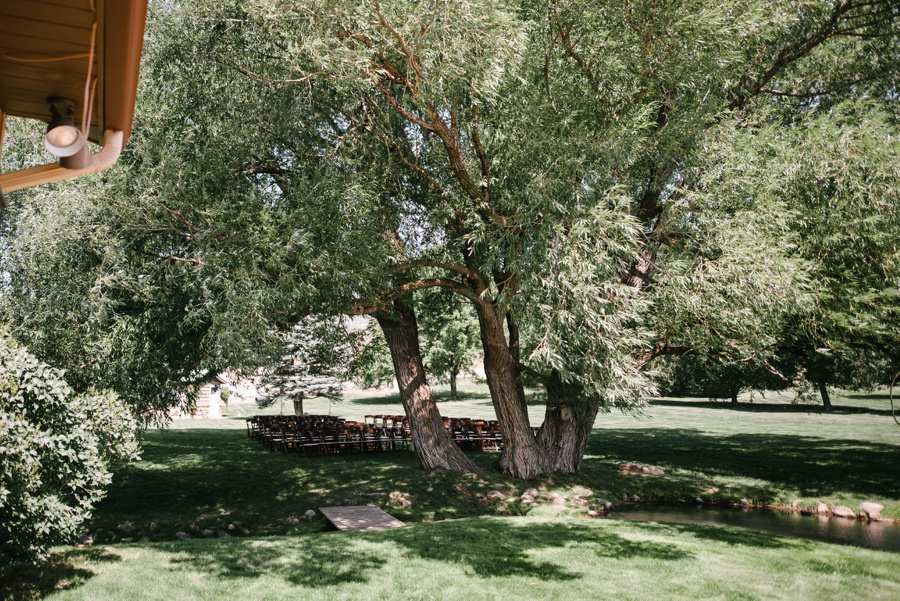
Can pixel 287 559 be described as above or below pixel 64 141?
below

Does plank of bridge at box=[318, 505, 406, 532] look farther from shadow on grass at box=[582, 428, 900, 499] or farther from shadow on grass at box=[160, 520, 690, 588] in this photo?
shadow on grass at box=[582, 428, 900, 499]

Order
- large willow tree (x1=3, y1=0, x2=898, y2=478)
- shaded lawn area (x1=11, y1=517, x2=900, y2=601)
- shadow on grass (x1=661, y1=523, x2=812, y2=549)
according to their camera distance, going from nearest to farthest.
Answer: shaded lawn area (x1=11, y1=517, x2=900, y2=601), large willow tree (x1=3, y1=0, x2=898, y2=478), shadow on grass (x1=661, y1=523, x2=812, y2=549)

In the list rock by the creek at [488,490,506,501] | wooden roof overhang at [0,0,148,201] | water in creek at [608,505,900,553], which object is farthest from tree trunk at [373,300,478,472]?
wooden roof overhang at [0,0,148,201]

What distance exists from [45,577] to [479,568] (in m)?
4.20

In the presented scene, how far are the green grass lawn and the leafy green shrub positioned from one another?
53 cm

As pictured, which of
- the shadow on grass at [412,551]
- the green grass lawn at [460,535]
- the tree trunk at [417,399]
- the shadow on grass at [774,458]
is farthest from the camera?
the shadow on grass at [774,458]

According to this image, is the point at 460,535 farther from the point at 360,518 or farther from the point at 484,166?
the point at 484,166

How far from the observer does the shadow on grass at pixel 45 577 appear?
5.65 m

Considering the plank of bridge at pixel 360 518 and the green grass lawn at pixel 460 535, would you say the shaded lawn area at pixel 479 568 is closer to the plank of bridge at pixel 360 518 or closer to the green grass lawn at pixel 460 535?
the green grass lawn at pixel 460 535

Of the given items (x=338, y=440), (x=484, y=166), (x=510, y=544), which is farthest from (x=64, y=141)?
(x=338, y=440)

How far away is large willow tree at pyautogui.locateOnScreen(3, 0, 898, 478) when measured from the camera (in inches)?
320

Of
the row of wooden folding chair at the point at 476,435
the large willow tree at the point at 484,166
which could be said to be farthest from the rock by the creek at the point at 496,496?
the row of wooden folding chair at the point at 476,435

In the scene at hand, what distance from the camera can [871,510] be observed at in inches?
471

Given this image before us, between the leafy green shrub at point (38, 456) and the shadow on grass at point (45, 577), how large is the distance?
136 mm
